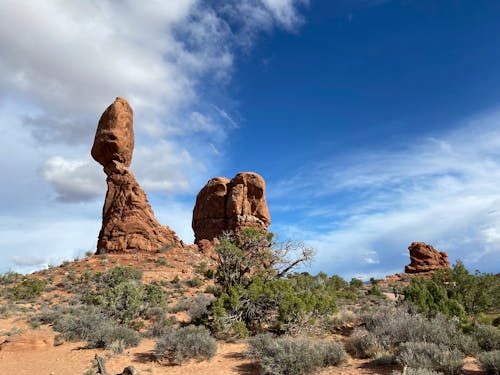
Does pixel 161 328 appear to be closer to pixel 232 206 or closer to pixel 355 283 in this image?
pixel 355 283

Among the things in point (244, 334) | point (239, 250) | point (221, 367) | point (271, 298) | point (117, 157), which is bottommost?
point (221, 367)

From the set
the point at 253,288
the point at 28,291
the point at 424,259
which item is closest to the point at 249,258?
the point at 253,288

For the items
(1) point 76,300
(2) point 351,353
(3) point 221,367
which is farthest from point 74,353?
(1) point 76,300

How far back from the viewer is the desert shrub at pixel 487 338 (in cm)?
981

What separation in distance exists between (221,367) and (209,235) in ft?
133

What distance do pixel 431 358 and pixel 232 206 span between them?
4090 cm

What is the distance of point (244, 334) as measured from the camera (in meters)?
12.6

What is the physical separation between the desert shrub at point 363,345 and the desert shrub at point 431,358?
1.53 metres

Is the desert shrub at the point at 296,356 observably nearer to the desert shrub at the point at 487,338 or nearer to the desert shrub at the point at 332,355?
the desert shrub at the point at 332,355

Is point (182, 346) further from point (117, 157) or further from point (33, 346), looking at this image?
point (117, 157)

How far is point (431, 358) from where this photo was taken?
8492mm

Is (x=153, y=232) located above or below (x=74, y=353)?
above

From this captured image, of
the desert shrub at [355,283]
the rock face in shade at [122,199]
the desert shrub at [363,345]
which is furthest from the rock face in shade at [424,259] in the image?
the desert shrub at [363,345]

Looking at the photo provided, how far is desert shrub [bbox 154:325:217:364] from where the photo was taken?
10.9 metres
